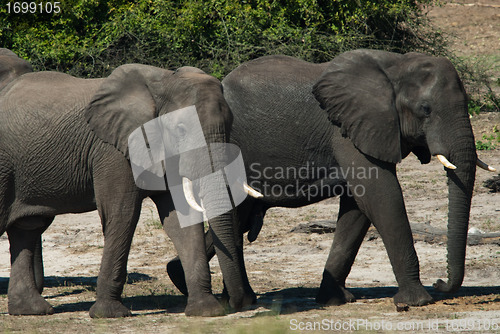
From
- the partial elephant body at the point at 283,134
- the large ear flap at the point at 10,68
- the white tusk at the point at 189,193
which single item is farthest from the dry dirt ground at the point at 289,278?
the large ear flap at the point at 10,68

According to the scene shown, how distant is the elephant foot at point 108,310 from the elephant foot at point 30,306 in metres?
0.58

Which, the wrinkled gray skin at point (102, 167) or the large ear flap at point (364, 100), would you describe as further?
the large ear flap at point (364, 100)

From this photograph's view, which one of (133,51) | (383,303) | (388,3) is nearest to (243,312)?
(383,303)

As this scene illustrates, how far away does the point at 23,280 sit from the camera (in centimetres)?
831

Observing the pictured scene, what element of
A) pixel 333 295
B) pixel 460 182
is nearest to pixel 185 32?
pixel 333 295

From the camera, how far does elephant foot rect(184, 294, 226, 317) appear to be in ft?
25.2

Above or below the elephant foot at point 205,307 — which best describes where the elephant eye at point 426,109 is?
above

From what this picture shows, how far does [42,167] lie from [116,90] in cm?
97

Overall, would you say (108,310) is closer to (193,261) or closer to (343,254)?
(193,261)

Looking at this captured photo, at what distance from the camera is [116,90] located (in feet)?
26.1

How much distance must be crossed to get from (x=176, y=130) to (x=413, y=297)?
2577 mm

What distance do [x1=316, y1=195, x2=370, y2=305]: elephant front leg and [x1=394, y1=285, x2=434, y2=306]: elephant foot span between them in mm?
643

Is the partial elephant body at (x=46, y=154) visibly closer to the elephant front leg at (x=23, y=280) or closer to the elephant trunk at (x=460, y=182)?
the elephant front leg at (x=23, y=280)

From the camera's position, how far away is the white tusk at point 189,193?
24.5ft
